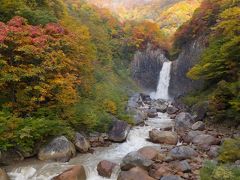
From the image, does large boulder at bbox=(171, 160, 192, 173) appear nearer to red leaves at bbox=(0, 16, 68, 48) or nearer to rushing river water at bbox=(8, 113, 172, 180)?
rushing river water at bbox=(8, 113, 172, 180)

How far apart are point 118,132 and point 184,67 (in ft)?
69.6

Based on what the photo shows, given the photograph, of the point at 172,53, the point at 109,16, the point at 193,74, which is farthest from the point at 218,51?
the point at 109,16

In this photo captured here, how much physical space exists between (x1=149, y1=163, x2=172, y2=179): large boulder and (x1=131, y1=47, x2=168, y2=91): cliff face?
88.6 ft

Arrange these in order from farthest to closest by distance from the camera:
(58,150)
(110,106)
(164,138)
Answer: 1. (110,106)
2. (164,138)
3. (58,150)

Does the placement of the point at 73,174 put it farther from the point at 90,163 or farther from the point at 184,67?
the point at 184,67

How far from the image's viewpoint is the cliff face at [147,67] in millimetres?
39562

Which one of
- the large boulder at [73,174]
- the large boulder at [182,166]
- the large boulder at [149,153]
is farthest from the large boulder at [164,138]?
the large boulder at [73,174]

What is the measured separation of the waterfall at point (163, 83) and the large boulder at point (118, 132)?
67.2 feet

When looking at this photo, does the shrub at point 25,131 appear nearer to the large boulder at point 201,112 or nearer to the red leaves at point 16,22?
the red leaves at point 16,22

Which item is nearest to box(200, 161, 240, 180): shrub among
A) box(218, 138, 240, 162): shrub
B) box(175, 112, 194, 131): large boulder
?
box(218, 138, 240, 162): shrub

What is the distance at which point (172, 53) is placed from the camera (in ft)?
131

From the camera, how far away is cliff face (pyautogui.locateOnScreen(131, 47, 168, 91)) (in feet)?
130

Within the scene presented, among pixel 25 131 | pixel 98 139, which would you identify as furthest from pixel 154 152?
pixel 25 131

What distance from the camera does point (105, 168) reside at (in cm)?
1176
